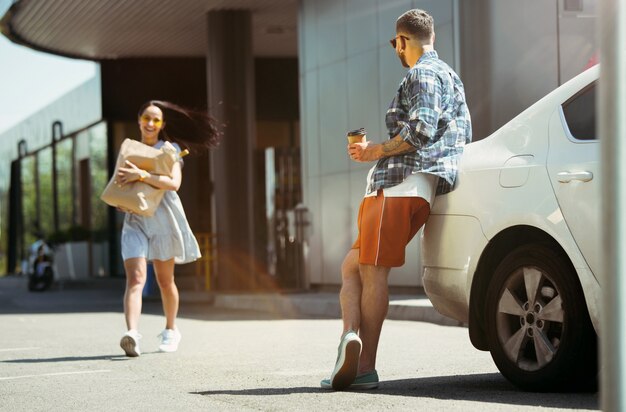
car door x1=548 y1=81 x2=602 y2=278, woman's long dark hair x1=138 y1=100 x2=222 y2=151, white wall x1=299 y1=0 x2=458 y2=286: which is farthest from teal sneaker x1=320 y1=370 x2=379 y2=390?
white wall x1=299 y1=0 x2=458 y2=286

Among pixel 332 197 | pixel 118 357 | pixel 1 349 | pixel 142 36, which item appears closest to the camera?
pixel 118 357

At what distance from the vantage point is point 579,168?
5328 millimetres

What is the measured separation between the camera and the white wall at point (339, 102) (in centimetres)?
1681

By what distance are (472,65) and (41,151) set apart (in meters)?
26.1

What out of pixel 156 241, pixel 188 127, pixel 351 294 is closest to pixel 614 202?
pixel 351 294

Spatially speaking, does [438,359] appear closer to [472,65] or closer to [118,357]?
[118,357]

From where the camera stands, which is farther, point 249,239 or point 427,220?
point 249,239

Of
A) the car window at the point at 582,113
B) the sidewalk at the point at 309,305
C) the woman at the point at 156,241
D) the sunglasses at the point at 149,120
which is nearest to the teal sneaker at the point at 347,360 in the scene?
the car window at the point at 582,113

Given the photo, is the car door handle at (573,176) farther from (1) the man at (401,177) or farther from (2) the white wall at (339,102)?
(2) the white wall at (339,102)

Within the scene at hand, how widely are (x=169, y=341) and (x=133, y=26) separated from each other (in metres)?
15.8

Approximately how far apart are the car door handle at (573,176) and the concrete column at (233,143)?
16264 mm

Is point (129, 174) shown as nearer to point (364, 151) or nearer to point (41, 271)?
point (364, 151)

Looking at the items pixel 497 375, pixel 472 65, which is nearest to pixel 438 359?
pixel 497 375

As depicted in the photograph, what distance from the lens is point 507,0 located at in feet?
47.1
